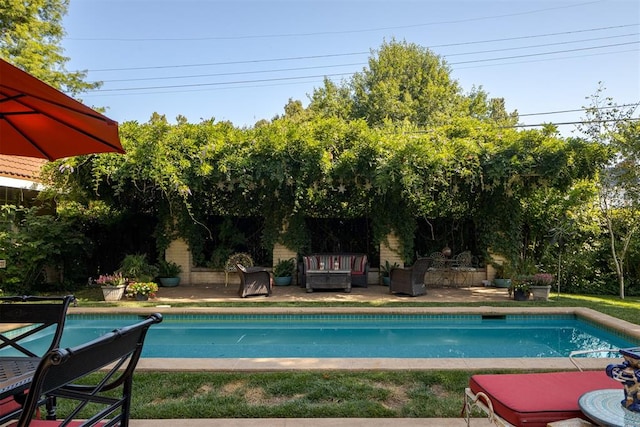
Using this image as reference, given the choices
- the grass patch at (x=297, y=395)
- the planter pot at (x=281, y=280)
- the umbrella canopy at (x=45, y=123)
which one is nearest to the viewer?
the umbrella canopy at (x=45, y=123)

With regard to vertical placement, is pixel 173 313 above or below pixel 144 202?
below

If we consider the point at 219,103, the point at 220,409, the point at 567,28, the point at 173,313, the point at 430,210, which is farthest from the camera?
the point at 219,103

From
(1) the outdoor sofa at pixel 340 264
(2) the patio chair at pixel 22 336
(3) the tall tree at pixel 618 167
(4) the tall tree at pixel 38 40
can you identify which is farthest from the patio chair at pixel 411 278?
(4) the tall tree at pixel 38 40

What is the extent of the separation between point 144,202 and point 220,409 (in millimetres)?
9334

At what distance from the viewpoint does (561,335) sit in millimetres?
6598

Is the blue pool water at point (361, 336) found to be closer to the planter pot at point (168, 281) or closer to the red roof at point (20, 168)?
the planter pot at point (168, 281)

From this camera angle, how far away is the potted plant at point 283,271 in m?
10.8

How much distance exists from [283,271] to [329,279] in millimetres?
1666

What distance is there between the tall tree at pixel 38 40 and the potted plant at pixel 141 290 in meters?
7.77

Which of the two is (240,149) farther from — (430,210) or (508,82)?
(508,82)

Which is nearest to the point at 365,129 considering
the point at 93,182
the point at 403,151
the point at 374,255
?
the point at 403,151

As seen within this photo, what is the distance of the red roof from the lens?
33.4ft

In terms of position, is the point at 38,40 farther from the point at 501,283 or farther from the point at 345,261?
the point at 501,283

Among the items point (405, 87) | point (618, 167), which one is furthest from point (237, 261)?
point (405, 87)
